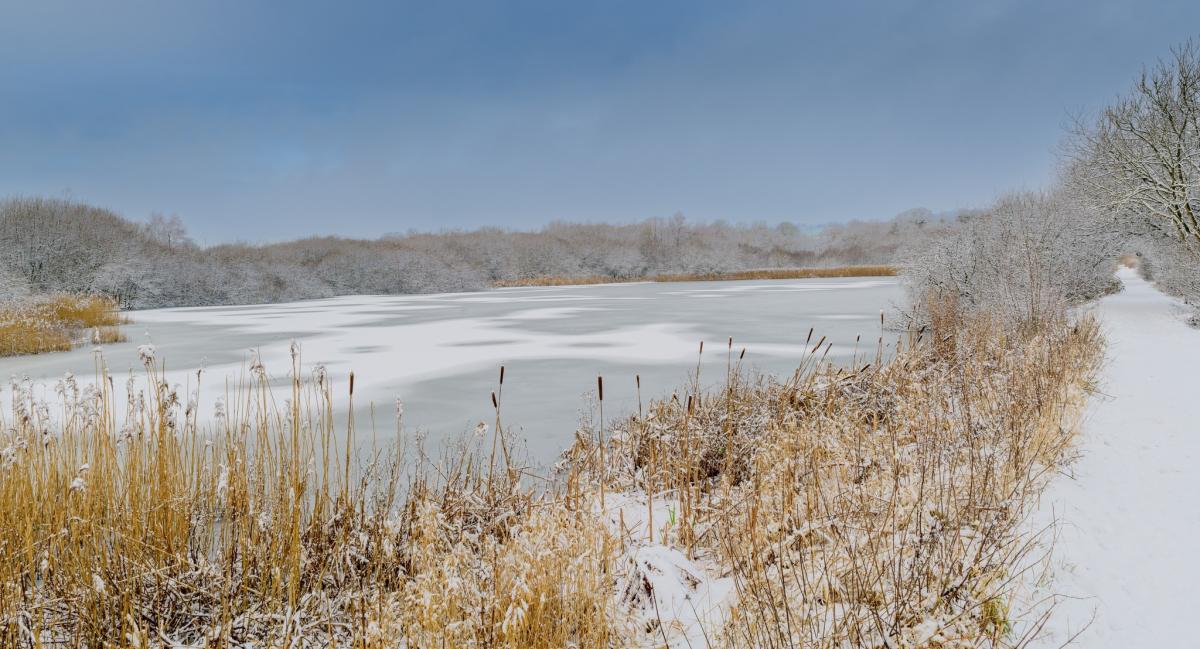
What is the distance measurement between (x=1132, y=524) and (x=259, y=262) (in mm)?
41491

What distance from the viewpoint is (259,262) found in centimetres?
3691

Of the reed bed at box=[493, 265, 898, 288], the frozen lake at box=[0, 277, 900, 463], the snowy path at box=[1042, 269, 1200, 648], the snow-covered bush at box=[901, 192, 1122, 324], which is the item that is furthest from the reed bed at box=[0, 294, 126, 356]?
the reed bed at box=[493, 265, 898, 288]

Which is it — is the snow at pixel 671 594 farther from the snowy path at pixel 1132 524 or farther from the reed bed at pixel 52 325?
the reed bed at pixel 52 325

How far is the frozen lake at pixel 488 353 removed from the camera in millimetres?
7277

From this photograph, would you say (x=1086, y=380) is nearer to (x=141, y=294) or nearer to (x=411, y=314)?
(x=411, y=314)

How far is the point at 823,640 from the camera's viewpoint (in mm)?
2080

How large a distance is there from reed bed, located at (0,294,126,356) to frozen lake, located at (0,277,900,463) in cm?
59

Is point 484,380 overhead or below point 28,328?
below

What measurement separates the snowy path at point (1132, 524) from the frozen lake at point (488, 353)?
3679 millimetres

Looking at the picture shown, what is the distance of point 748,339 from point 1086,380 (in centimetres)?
651

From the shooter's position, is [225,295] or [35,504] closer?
[35,504]

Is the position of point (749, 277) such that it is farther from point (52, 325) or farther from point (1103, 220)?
point (52, 325)

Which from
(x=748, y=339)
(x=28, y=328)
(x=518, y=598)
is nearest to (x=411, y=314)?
(x=28, y=328)

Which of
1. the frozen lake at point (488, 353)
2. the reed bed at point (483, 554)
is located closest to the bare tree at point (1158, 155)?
the frozen lake at point (488, 353)
